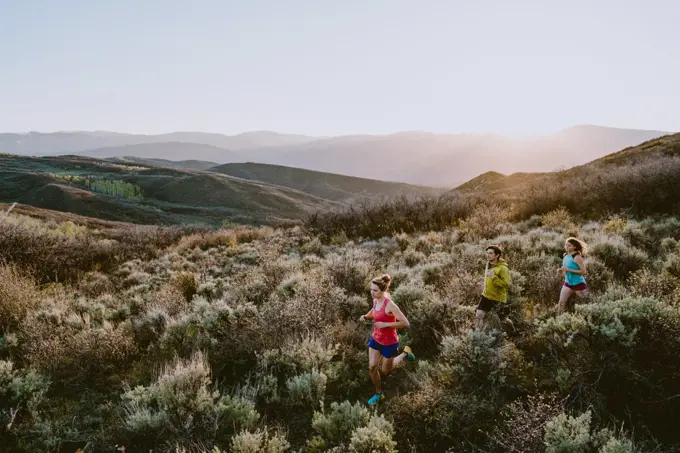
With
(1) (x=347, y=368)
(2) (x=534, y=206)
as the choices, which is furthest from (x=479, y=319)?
(2) (x=534, y=206)

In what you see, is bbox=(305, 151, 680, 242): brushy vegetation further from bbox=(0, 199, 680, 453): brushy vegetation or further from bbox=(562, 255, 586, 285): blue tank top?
bbox=(562, 255, 586, 285): blue tank top

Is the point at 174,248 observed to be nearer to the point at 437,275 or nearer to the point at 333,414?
the point at 437,275

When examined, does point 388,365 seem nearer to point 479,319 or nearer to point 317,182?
point 479,319

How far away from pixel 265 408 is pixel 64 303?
607 cm

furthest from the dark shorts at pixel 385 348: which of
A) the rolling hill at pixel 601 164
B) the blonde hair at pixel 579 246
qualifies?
the rolling hill at pixel 601 164

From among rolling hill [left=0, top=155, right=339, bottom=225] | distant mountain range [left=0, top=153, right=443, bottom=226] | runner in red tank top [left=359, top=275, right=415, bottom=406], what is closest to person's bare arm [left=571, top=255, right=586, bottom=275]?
runner in red tank top [left=359, top=275, right=415, bottom=406]

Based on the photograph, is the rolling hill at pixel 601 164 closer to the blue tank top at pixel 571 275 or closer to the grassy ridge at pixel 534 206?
the grassy ridge at pixel 534 206

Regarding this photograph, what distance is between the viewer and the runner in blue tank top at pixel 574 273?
5949 millimetres

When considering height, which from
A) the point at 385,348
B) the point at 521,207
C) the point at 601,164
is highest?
the point at 601,164

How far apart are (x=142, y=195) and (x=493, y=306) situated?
102395 mm

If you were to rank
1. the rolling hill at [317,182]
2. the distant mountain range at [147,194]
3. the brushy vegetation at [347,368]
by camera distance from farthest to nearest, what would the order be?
the rolling hill at [317,182], the distant mountain range at [147,194], the brushy vegetation at [347,368]

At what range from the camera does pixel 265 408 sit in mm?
4578

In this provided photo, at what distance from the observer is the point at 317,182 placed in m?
164

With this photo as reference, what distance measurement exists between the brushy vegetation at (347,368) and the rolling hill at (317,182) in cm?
13653
